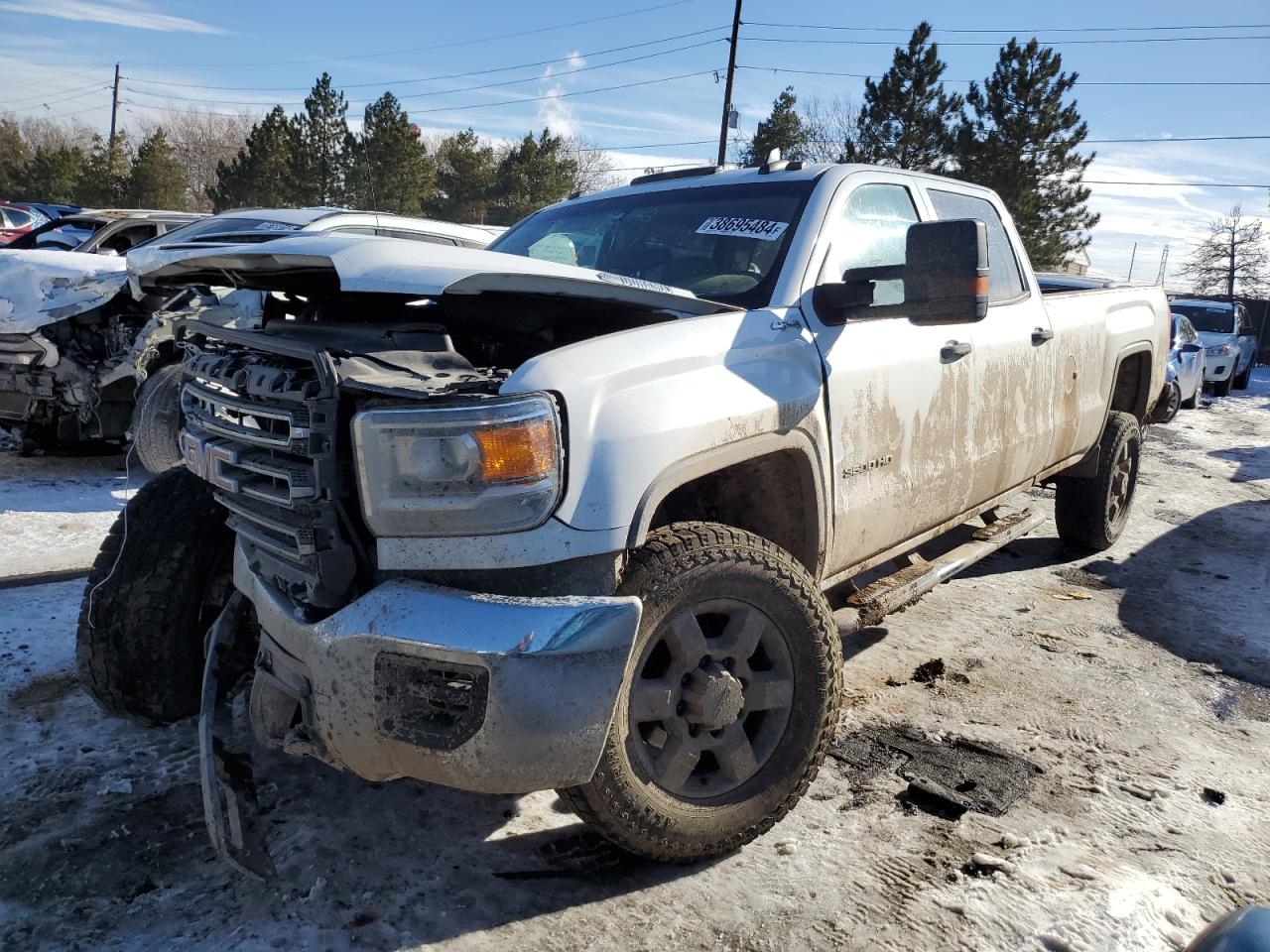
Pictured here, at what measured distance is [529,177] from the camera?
123ft

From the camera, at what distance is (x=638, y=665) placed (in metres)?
2.34

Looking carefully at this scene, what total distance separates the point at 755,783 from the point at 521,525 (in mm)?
1054

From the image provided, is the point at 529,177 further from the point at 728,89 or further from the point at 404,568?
the point at 404,568

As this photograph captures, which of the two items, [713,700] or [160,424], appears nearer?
[713,700]

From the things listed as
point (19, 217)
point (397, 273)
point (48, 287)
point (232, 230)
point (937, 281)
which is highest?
point (19, 217)

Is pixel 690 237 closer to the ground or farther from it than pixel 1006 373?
farther from it

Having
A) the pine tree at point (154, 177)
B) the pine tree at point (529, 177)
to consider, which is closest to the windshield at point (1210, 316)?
the pine tree at point (529, 177)

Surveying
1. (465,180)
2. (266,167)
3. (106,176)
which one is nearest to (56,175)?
(106,176)

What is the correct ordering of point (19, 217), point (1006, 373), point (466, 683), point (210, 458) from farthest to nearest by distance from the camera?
point (19, 217) → point (1006, 373) → point (210, 458) → point (466, 683)

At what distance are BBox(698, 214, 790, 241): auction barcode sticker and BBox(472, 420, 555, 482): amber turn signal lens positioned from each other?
1489 millimetres

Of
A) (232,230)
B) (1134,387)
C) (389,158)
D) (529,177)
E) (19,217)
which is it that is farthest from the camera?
(529,177)

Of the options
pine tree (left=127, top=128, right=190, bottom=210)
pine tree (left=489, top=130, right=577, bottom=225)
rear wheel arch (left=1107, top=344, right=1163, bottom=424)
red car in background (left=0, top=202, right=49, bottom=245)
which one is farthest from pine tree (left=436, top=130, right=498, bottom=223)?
rear wheel arch (left=1107, top=344, right=1163, bottom=424)

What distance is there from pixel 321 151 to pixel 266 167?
2030mm

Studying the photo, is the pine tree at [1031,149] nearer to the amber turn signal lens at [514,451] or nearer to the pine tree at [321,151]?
the pine tree at [321,151]
